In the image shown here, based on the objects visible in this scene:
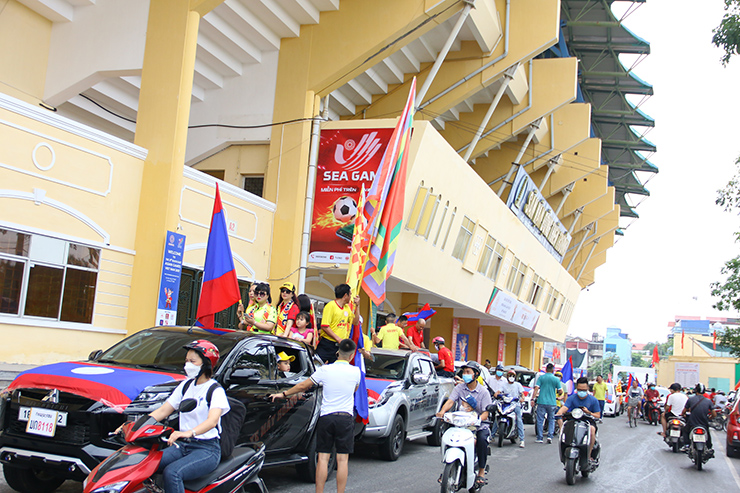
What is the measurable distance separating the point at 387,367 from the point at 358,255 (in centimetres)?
199

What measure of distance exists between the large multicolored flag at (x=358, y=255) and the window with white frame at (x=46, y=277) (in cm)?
525

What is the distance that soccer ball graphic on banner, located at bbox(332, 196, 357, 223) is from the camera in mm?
19172

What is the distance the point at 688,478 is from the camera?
12.4 m

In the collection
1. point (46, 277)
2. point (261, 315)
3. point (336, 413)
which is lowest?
point (336, 413)

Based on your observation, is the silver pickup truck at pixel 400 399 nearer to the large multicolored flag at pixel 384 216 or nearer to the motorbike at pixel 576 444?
the large multicolored flag at pixel 384 216

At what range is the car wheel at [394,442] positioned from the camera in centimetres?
1073

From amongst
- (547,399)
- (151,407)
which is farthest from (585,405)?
(151,407)

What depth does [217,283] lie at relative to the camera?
9906mm

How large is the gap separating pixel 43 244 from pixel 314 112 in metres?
9.06

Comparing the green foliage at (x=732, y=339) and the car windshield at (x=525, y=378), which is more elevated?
the green foliage at (x=732, y=339)

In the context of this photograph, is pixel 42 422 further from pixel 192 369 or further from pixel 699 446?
pixel 699 446

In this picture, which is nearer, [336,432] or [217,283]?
[336,432]

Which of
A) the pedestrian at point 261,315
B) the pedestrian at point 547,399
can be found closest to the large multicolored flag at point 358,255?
the pedestrian at point 261,315

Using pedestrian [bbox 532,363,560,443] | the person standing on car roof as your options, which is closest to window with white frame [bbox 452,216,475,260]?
pedestrian [bbox 532,363,560,443]
